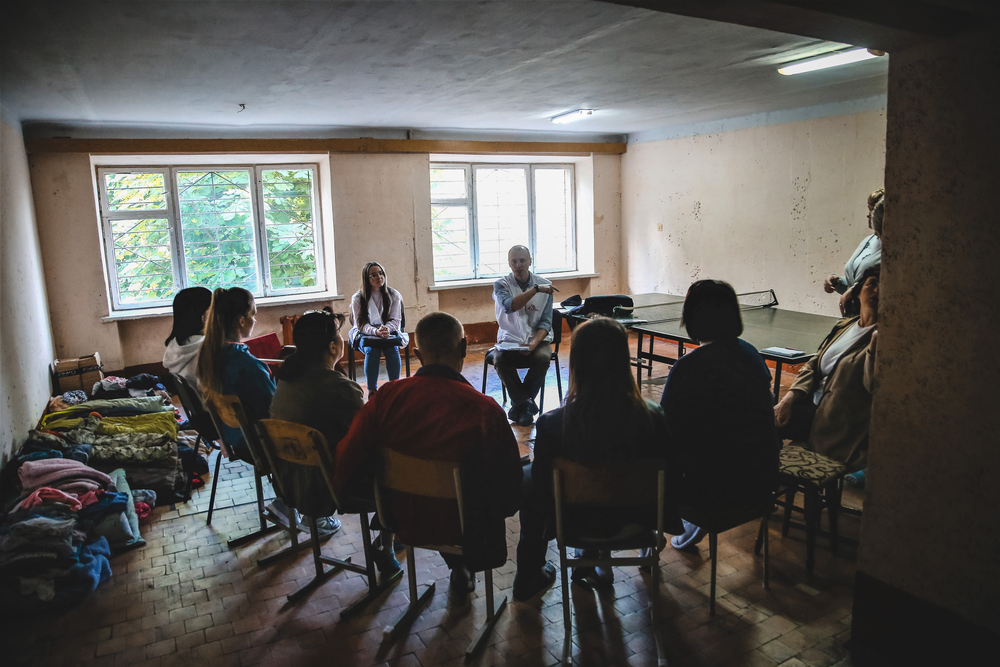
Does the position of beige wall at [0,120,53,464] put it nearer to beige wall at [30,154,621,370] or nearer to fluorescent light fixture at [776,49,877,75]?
beige wall at [30,154,621,370]

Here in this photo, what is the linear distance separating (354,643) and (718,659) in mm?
1407

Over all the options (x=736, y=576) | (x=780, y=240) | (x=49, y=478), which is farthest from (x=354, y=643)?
(x=780, y=240)

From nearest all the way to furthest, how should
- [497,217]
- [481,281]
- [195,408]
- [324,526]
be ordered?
[324,526], [195,408], [481,281], [497,217]

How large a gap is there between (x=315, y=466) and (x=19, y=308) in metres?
3.74

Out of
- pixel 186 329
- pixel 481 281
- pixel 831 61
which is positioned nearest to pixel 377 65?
pixel 186 329

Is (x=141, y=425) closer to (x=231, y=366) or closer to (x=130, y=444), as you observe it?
(x=130, y=444)

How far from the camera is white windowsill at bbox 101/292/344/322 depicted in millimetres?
6762

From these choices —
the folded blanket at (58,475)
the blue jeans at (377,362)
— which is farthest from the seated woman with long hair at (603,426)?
the blue jeans at (377,362)

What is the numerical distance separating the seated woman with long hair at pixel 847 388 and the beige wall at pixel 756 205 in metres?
3.51

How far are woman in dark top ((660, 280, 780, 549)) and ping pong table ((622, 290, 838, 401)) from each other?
1107 mm

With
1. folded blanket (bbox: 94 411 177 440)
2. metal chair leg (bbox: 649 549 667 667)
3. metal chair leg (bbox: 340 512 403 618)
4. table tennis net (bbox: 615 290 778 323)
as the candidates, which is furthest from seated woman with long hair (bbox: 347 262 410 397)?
metal chair leg (bbox: 649 549 667 667)

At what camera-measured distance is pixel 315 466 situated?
2.72 m

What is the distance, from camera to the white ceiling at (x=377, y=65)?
3.13m

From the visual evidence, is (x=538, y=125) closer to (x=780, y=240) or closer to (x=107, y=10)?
(x=780, y=240)
